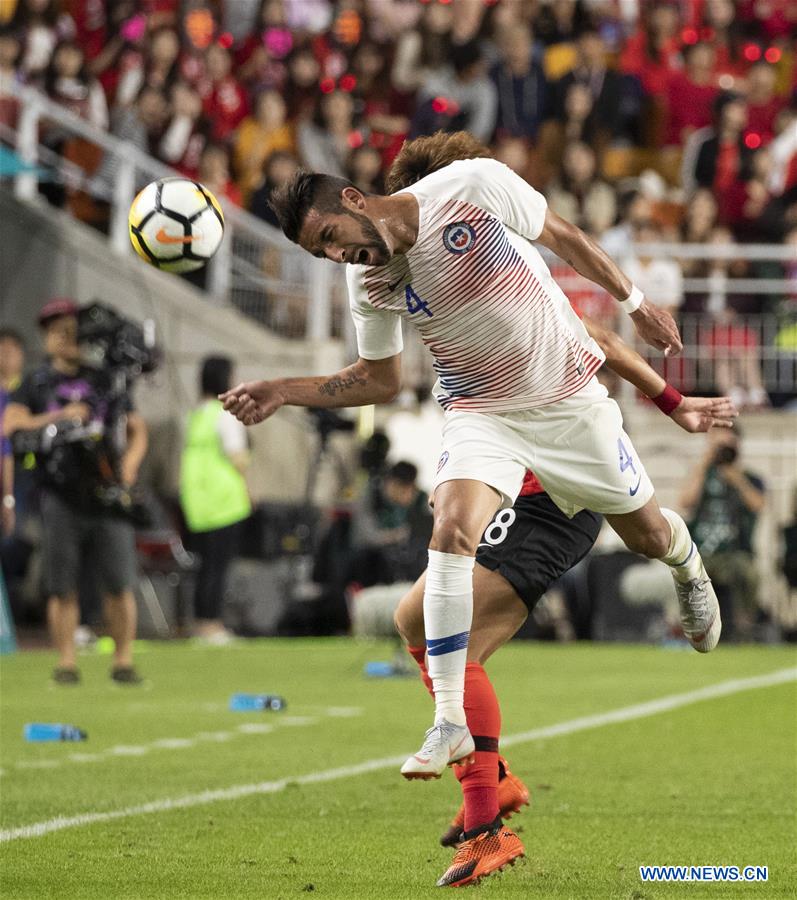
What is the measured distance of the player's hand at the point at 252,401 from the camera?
662cm

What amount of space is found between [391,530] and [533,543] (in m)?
10.5

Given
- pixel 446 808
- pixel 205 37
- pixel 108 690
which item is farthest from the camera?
pixel 205 37

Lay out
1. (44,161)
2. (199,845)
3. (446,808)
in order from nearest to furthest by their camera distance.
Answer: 1. (199,845)
2. (446,808)
3. (44,161)

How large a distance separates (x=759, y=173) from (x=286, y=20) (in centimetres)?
642

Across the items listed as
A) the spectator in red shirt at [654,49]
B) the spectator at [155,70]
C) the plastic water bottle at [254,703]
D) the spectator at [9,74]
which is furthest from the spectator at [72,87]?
the plastic water bottle at [254,703]

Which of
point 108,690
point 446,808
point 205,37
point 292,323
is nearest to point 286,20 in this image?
point 205,37

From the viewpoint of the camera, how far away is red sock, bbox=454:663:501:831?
6.00 meters

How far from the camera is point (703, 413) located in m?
7.04

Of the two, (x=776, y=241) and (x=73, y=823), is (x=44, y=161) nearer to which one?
(x=776, y=241)

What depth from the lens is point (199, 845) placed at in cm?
654

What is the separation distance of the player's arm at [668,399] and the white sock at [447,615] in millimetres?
1140

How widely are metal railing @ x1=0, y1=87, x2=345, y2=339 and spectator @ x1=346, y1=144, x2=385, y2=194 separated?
0.98 meters

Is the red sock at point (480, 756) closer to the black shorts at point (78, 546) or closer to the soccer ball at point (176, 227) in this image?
the soccer ball at point (176, 227)

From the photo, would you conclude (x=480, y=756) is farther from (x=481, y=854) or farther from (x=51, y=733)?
(x=51, y=733)
